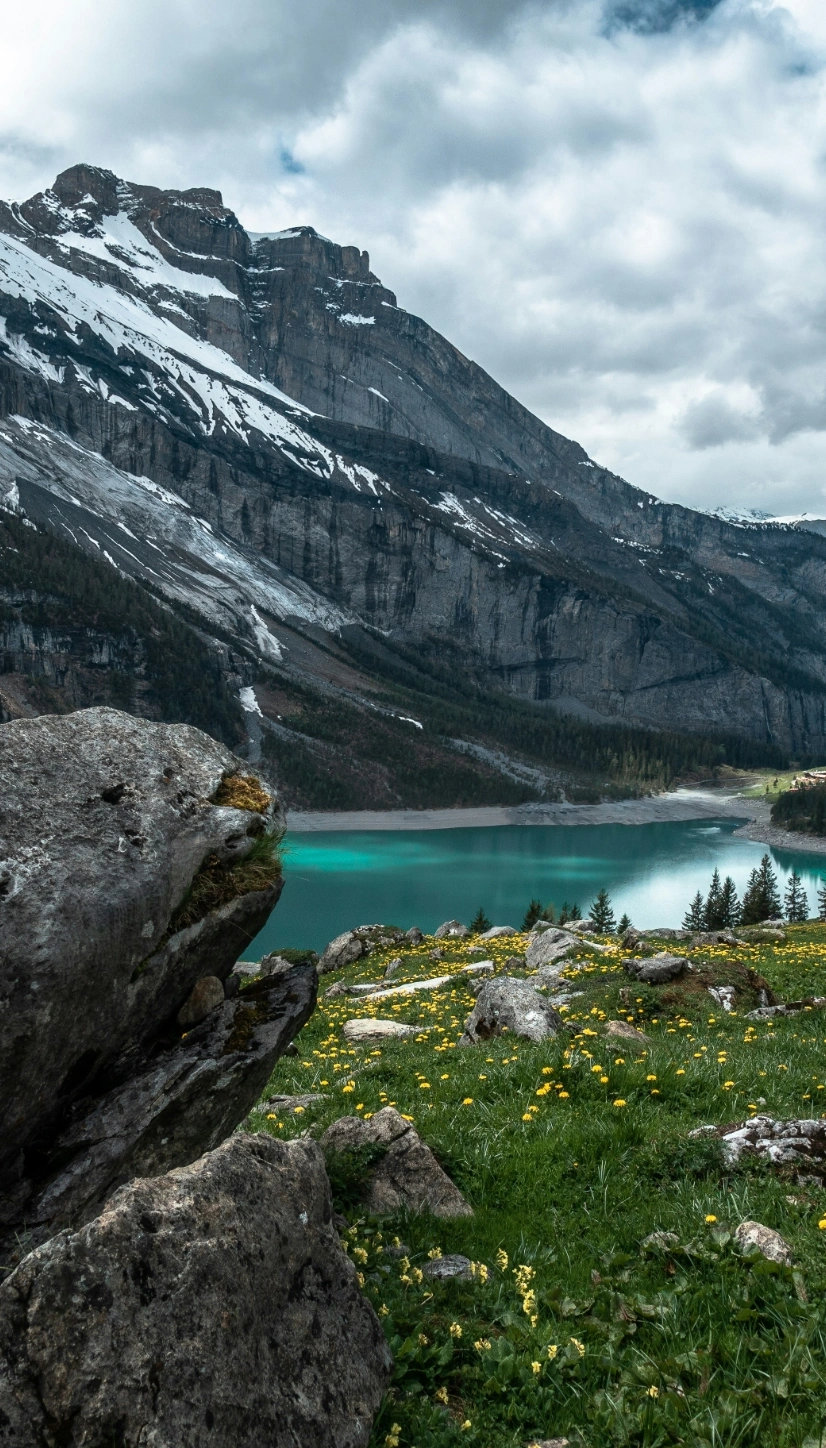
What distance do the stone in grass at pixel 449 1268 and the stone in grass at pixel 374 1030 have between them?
30.4 ft

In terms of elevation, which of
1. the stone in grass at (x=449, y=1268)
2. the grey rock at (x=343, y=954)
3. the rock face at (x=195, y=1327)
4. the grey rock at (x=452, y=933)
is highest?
the rock face at (x=195, y=1327)

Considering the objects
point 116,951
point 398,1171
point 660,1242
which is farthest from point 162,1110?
point 660,1242

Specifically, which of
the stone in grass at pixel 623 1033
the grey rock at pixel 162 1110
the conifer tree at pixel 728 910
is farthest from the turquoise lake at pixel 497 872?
the grey rock at pixel 162 1110

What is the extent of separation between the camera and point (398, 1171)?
696 centimetres

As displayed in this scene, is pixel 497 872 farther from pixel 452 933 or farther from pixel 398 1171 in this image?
pixel 398 1171

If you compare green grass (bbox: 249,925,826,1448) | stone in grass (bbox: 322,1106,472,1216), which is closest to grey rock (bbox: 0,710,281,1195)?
stone in grass (bbox: 322,1106,472,1216)

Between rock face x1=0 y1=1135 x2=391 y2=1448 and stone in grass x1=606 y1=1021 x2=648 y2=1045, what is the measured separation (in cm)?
767

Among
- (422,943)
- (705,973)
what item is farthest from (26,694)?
(705,973)

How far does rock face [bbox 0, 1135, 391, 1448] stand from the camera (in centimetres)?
353

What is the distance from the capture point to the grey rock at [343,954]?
3250 centimetres

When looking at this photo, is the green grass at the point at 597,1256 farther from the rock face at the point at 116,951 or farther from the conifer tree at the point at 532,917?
the conifer tree at the point at 532,917

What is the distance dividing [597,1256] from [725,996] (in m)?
10.7

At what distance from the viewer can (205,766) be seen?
7484 millimetres

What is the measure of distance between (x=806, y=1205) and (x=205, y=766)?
624 centimetres
